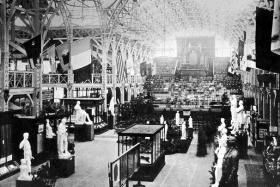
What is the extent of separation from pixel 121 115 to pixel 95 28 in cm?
675

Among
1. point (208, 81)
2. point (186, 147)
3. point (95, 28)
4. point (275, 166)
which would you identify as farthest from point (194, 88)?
point (275, 166)

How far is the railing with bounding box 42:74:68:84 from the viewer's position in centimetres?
2583

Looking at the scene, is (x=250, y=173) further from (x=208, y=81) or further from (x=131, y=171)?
(x=208, y=81)

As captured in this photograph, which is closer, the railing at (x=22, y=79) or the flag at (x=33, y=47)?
the flag at (x=33, y=47)

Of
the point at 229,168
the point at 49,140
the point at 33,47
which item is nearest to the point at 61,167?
the point at 49,140

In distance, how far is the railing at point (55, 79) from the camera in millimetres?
25825

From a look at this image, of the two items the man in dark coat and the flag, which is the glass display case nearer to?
the man in dark coat

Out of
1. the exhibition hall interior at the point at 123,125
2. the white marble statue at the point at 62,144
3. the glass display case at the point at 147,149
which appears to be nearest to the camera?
the exhibition hall interior at the point at 123,125

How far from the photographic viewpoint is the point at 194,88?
43.7m

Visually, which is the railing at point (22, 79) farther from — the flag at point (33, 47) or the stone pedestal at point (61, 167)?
the stone pedestal at point (61, 167)

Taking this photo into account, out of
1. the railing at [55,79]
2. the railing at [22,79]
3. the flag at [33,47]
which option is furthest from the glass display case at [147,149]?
the railing at [55,79]

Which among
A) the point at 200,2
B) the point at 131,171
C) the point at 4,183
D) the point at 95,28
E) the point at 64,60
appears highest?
the point at 200,2

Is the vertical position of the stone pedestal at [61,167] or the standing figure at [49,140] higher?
the standing figure at [49,140]

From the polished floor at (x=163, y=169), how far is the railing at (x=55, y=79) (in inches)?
353
